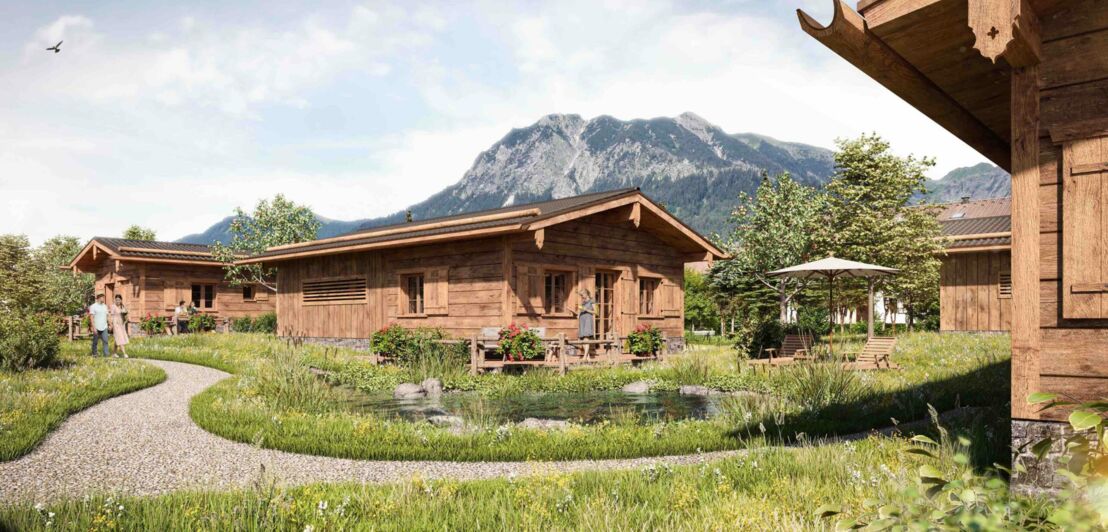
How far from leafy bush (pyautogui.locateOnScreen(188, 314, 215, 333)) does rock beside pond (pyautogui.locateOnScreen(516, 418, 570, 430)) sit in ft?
80.0

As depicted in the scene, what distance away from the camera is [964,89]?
6.73 metres

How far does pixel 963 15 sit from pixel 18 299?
21.7 m

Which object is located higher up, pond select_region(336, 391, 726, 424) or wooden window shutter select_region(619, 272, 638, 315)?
wooden window shutter select_region(619, 272, 638, 315)

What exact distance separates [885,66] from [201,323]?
29.5 m

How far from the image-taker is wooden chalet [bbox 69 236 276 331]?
30.5 meters

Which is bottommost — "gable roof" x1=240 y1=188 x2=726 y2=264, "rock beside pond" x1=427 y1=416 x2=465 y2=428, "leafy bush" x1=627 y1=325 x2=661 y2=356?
"rock beside pond" x1=427 y1=416 x2=465 y2=428

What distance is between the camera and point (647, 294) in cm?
2178

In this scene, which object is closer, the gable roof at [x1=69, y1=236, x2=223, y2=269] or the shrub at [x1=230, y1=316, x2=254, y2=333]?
the gable roof at [x1=69, y1=236, x2=223, y2=269]

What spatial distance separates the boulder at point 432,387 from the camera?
1242cm

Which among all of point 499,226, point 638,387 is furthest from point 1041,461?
point 499,226

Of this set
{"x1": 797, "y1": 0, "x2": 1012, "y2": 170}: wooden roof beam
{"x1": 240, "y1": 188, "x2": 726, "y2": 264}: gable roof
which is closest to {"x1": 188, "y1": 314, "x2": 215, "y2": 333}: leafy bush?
{"x1": 240, "y1": 188, "x2": 726, "y2": 264}: gable roof

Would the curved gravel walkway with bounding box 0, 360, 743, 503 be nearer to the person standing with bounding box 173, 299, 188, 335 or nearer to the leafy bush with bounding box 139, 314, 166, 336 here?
the person standing with bounding box 173, 299, 188, 335

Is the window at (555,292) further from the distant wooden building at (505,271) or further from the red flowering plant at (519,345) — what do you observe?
the red flowering plant at (519,345)

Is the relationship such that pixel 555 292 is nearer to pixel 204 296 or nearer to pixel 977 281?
pixel 977 281
